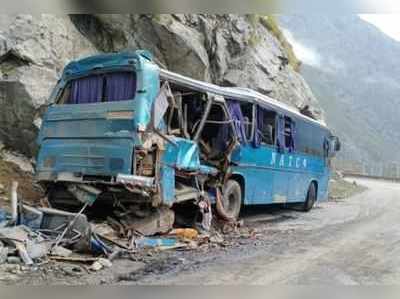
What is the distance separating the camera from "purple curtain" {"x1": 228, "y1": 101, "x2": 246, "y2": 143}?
858cm

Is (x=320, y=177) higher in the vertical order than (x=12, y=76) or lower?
lower

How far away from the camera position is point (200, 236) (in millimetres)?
7324

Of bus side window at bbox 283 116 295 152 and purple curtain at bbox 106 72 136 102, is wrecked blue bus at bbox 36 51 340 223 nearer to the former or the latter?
purple curtain at bbox 106 72 136 102

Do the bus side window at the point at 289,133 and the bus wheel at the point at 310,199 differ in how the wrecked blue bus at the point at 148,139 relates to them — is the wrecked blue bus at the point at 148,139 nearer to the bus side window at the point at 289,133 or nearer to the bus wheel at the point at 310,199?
the bus side window at the point at 289,133

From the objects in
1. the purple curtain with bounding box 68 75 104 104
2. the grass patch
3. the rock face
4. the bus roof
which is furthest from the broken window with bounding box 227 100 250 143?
the grass patch

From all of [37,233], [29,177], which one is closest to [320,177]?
[29,177]

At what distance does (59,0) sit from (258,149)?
6086mm

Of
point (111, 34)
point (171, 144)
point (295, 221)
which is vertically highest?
point (111, 34)

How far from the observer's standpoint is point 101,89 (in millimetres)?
7328

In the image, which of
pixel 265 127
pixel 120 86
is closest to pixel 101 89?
pixel 120 86

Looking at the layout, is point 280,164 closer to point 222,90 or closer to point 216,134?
point 216,134

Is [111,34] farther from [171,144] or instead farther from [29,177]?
[171,144]

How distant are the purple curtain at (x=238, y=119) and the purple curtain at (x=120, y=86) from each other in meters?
2.13

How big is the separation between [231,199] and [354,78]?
53.2 m
